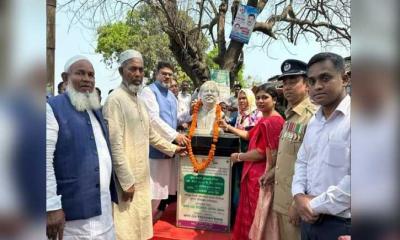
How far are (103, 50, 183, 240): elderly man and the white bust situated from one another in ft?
3.19

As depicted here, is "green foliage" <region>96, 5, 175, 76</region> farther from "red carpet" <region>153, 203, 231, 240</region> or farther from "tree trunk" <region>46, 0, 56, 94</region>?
"tree trunk" <region>46, 0, 56, 94</region>

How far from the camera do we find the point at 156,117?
360cm

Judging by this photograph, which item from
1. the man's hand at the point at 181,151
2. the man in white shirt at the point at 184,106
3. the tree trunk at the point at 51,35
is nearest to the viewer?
the tree trunk at the point at 51,35

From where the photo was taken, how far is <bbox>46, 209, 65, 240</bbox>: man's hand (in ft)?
5.30

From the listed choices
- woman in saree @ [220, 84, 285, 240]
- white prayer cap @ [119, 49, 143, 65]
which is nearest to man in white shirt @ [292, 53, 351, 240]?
woman in saree @ [220, 84, 285, 240]

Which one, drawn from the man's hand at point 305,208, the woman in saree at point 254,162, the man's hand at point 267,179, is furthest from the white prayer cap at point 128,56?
the man's hand at point 305,208

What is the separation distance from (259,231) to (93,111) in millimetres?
1420

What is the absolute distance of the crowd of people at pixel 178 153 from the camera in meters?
1.57

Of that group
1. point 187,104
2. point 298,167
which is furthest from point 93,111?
point 187,104

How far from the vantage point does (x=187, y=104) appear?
5.37m

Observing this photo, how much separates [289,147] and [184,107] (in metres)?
3.12

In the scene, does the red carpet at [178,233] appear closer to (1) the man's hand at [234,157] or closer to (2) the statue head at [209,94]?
(1) the man's hand at [234,157]

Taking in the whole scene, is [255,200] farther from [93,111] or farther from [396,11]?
[396,11]

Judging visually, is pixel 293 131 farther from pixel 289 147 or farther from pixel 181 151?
pixel 181 151
